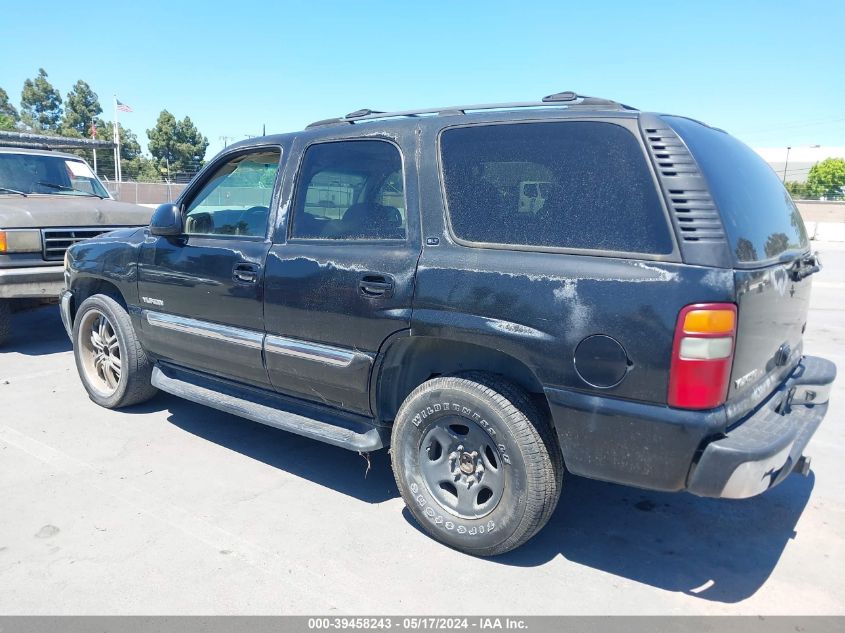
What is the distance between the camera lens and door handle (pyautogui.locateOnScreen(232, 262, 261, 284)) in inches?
143

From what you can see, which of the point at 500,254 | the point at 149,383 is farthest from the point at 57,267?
the point at 500,254

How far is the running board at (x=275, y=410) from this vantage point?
339cm

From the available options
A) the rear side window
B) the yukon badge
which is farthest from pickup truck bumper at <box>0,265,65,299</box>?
the yukon badge

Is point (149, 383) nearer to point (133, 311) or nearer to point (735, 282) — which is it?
point (133, 311)

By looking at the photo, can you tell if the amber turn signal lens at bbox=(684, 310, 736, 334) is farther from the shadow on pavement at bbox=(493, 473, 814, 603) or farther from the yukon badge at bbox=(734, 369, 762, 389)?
the shadow on pavement at bbox=(493, 473, 814, 603)

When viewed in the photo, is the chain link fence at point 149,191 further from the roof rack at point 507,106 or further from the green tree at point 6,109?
the green tree at point 6,109

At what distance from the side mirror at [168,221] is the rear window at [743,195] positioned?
9.68 feet

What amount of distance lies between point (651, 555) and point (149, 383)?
12.1 ft

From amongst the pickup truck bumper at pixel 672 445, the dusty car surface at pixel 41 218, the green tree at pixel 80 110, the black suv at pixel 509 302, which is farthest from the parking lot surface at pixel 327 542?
the green tree at pixel 80 110

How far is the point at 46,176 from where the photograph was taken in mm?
7582

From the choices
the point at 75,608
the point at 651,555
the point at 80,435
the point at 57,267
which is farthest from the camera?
the point at 57,267

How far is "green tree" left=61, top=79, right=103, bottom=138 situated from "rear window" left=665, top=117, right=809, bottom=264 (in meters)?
77.0

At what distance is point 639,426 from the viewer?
2471 mm

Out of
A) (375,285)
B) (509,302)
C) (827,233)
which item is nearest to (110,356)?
(375,285)
